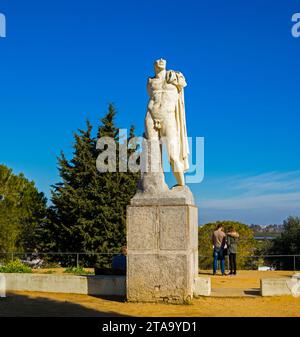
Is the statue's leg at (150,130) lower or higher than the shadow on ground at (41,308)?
higher

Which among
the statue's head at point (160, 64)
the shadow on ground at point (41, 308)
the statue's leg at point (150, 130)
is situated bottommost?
the shadow on ground at point (41, 308)

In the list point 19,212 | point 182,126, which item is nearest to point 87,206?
point 19,212

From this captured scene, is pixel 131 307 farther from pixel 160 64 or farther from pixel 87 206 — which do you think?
pixel 87 206

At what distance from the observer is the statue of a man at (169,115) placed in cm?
962

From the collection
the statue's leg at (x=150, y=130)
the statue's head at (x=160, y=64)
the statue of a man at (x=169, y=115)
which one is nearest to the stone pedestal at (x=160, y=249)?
the statue of a man at (x=169, y=115)

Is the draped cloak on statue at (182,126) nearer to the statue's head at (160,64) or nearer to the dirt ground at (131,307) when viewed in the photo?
the statue's head at (160,64)

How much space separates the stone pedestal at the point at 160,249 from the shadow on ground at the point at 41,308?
3.54 ft

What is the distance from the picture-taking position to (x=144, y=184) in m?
9.59

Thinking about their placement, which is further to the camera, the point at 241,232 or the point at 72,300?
the point at 241,232

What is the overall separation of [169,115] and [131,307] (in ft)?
12.6

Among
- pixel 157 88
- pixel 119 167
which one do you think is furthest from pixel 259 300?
pixel 119 167

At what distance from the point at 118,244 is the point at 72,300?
51.7 feet

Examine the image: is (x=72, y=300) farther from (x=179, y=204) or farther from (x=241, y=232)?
(x=241, y=232)

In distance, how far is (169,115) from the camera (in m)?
9.62
